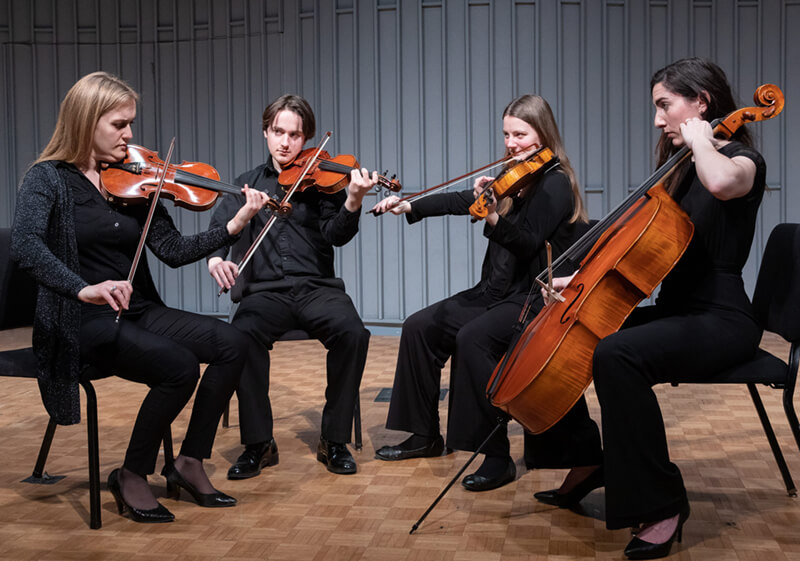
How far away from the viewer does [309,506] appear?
2.25 m

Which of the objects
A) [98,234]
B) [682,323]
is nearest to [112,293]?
[98,234]

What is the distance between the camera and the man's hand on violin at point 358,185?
2.57 metres

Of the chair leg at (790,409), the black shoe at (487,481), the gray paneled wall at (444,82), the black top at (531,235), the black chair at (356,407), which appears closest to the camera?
the chair leg at (790,409)

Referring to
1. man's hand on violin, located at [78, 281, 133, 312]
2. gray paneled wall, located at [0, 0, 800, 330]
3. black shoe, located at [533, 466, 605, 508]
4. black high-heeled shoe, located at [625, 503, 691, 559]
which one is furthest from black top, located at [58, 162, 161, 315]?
gray paneled wall, located at [0, 0, 800, 330]

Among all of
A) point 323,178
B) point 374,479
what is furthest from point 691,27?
point 374,479

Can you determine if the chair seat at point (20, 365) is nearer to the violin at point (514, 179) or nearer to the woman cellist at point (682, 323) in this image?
the violin at point (514, 179)

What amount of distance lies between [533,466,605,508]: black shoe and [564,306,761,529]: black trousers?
328mm

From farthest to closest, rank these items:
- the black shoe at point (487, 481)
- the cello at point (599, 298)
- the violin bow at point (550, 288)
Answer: the black shoe at point (487, 481), the violin bow at point (550, 288), the cello at point (599, 298)

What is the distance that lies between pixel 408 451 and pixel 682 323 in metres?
1.10

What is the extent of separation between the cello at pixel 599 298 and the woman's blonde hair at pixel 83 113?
4.23 feet

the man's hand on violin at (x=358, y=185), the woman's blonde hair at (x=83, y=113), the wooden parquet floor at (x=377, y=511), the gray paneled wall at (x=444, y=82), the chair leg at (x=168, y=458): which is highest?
the gray paneled wall at (x=444, y=82)

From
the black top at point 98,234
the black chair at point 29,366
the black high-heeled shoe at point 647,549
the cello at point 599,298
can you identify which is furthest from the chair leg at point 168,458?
the black high-heeled shoe at point 647,549

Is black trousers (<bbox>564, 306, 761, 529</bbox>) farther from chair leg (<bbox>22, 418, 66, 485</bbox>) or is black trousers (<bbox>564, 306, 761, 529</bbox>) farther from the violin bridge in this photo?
chair leg (<bbox>22, 418, 66, 485</bbox>)

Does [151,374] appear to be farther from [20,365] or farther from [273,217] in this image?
[273,217]
